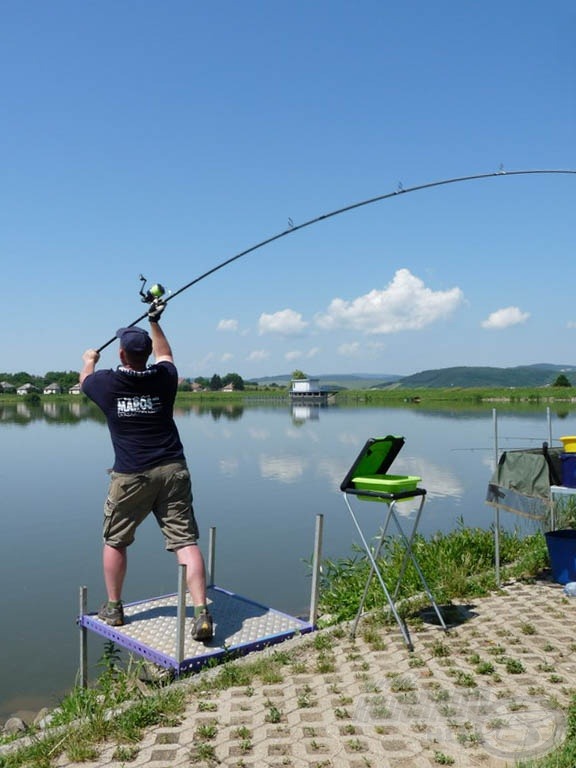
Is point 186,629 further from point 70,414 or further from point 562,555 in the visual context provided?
point 70,414

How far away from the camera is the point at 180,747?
329 cm

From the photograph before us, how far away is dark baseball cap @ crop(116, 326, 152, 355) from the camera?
15.6 feet

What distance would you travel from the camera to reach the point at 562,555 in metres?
6.09

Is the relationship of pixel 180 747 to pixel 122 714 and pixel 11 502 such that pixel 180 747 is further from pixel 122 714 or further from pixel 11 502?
pixel 11 502

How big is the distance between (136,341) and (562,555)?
4019 mm

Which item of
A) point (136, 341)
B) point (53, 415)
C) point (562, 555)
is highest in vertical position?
point (136, 341)

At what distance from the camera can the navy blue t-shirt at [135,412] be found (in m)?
4.75

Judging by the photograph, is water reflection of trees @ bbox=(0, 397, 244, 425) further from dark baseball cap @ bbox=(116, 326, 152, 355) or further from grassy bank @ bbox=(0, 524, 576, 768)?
dark baseball cap @ bbox=(116, 326, 152, 355)

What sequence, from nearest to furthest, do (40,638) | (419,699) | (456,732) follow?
(456,732)
(419,699)
(40,638)

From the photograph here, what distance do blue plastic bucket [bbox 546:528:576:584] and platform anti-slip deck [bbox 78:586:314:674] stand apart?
94.0 inches

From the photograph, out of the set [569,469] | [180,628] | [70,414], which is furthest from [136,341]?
[70,414]

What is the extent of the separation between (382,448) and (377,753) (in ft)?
7.38

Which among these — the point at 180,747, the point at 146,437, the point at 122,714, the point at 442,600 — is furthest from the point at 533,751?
the point at 146,437

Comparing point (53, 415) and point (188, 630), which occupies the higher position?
point (188, 630)
